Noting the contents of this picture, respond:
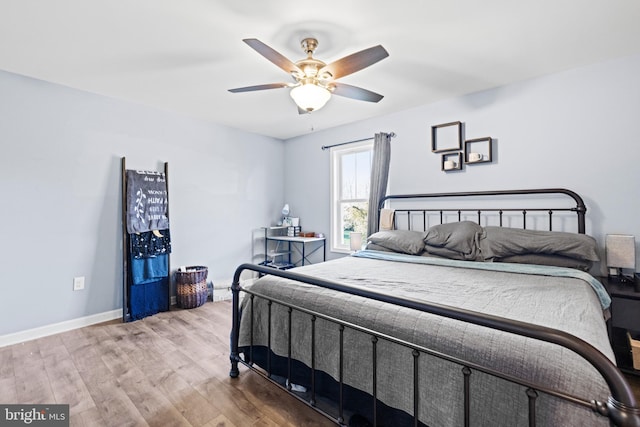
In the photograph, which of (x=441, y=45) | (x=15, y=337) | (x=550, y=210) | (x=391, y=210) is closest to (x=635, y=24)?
(x=441, y=45)

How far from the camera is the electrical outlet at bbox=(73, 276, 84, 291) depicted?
2.98 meters

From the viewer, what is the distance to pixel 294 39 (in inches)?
84.5

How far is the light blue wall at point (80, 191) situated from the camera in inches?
105

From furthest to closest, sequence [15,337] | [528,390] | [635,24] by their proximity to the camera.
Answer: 1. [15,337]
2. [635,24]
3. [528,390]

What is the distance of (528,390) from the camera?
93 cm

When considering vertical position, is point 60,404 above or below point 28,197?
below

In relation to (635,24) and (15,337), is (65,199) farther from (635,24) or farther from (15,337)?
(635,24)

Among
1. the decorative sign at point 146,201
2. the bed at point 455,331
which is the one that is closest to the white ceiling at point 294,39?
the decorative sign at point 146,201

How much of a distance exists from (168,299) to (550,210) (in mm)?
4014

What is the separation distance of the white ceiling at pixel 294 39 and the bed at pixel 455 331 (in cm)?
118

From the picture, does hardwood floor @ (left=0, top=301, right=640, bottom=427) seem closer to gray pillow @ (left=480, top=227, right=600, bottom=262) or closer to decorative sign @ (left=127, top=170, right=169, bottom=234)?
gray pillow @ (left=480, top=227, right=600, bottom=262)

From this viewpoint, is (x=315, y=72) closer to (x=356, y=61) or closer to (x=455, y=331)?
(x=356, y=61)

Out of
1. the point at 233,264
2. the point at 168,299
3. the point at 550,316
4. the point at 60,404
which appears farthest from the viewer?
the point at 233,264

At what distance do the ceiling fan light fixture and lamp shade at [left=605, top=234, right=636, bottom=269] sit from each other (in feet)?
8.00
